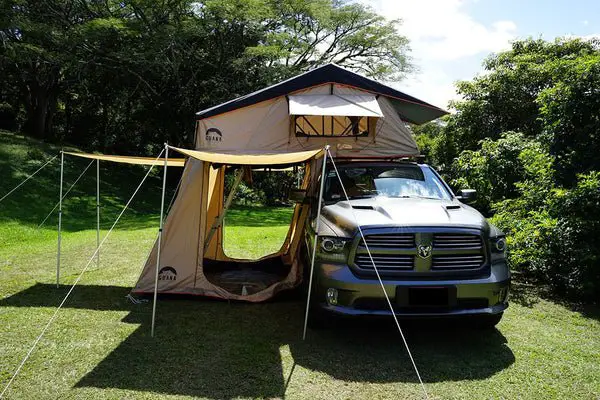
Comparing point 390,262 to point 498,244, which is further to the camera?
point 498,244

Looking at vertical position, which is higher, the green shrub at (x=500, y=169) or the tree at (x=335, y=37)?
the tree at (x=335, y=37)

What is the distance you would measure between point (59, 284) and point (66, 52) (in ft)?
49.1

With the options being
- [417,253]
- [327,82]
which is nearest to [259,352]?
[417,253]

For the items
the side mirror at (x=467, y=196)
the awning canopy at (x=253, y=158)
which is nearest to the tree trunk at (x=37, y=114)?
the awning canopy at (x=253, y=158)

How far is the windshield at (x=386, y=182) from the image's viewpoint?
5695mm

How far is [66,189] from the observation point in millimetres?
18578

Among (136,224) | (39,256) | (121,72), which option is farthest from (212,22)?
(39,256)

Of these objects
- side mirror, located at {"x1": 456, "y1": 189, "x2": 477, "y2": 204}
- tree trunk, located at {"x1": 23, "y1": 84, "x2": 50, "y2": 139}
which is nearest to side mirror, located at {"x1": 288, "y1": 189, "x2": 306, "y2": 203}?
side mirror, located at {"x1": 456, "y1": 189, "x2": 477, "y2": 204}

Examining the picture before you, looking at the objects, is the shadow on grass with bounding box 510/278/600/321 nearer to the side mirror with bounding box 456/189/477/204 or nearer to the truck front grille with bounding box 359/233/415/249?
the side mirror with bounding box 456/189/477/204

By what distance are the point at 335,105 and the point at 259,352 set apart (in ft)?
12.0

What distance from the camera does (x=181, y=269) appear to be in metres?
6.37

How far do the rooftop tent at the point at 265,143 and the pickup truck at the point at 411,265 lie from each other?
58.4 inches

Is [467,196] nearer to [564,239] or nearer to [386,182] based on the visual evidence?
[386,182]

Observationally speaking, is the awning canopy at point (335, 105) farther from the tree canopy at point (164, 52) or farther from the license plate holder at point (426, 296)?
the tree canopy at point (164, 52)
